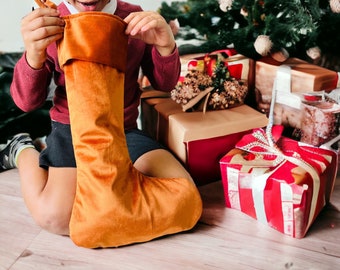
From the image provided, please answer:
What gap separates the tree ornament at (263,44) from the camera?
49.0 inches

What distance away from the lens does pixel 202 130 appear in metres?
1.09

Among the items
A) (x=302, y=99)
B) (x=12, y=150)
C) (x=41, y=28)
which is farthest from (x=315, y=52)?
(x=12, y=150)

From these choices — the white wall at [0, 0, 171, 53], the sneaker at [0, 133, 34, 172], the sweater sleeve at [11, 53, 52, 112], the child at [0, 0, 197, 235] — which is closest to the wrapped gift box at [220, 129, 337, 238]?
the child at [0, 0, 197, 235]

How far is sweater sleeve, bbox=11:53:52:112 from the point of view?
0.94 meters

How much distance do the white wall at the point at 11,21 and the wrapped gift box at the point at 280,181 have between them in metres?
0.81

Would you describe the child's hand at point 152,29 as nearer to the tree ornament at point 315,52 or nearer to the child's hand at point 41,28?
the child's hand at point 41,28

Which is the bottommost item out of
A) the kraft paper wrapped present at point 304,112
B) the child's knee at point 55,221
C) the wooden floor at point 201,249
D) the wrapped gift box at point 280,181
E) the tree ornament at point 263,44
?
the wooden floor at point 201,249

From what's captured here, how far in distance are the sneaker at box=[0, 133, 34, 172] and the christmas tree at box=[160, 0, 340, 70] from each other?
0.61 meters

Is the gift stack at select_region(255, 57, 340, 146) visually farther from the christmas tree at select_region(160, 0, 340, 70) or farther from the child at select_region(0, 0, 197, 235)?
the child at select_region(0, 0, 197, 235)

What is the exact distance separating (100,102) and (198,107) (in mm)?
402

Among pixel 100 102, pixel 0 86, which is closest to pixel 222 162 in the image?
pixel 100 102

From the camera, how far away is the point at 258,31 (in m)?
1.33

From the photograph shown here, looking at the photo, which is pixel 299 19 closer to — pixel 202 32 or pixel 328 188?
pixel 202 32

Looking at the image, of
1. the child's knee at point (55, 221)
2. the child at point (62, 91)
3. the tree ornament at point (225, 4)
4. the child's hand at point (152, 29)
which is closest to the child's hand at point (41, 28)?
the child at point (62, 91)
